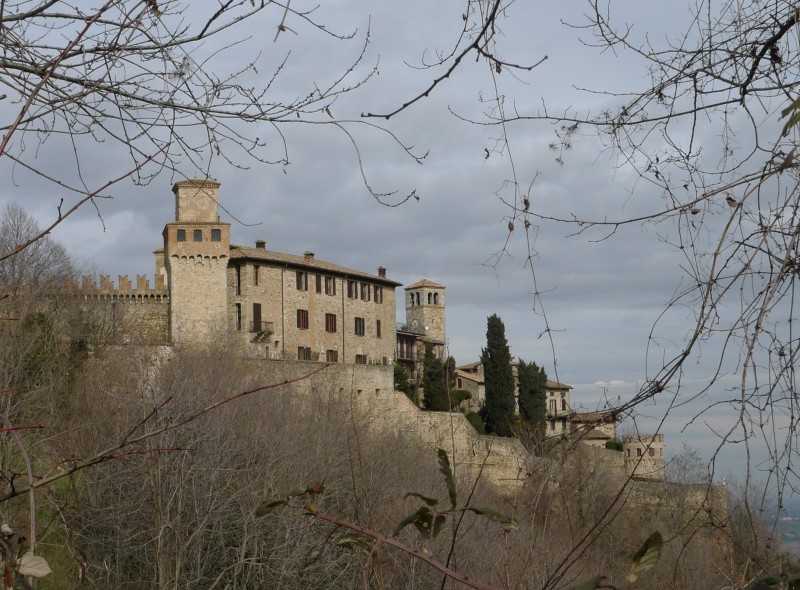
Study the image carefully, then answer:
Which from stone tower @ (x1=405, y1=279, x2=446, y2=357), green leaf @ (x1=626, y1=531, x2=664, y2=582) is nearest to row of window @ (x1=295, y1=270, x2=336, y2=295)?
stone tower @ (x1=405, y1=279, x2=446, y2=357)

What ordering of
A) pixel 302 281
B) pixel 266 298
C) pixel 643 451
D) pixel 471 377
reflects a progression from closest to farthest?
pixel 643 451
pixel 266 298
pixel 302 281
pixel 471 377

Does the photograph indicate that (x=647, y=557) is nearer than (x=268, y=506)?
Yes

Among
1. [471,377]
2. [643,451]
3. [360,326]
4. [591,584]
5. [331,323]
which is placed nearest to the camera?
[591,584]

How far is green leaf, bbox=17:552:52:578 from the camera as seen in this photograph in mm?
1624

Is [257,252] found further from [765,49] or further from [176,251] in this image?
[765,49]

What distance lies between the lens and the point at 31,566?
164cm

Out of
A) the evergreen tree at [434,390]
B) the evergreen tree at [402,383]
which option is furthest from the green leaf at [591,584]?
the evergreen tree at [402,383]

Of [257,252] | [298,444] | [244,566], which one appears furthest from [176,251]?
[244,566]

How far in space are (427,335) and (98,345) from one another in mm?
33423

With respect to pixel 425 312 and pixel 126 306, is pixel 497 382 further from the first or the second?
pixel 425 312

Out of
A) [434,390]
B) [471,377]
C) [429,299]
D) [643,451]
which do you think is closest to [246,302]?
[434,390]

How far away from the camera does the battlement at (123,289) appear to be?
37.2 meters

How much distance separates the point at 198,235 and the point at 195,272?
154 cm

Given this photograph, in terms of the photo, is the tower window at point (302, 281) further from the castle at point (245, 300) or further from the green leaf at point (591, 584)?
the green leaf at point (591, 584)
